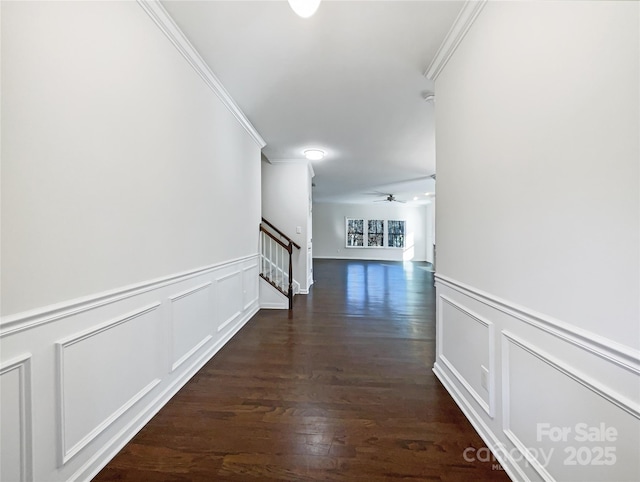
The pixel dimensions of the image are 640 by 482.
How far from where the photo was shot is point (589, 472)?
38.5 inches

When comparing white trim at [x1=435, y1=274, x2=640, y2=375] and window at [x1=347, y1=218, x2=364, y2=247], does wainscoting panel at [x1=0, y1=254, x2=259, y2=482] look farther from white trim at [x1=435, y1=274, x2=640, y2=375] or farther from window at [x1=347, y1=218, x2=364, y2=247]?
window at [x1=347, y1=218, x2=364, y2=247]

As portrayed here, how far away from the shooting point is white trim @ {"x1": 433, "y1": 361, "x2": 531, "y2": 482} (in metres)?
1.32

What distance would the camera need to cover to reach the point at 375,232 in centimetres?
1247

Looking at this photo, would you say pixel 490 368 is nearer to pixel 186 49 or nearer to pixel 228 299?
pixel 228 299

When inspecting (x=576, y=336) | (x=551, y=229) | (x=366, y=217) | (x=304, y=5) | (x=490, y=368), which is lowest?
(x=490, y=368)

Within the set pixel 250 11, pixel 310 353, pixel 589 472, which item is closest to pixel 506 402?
pixel 589 472

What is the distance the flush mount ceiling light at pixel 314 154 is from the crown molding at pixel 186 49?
1553mm

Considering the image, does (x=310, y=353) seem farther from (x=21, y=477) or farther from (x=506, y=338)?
(x=21, y=477)

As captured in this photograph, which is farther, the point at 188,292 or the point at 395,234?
the point at 395,234

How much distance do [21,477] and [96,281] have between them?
0.76m

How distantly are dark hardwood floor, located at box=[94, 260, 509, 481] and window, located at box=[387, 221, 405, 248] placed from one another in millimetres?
9433

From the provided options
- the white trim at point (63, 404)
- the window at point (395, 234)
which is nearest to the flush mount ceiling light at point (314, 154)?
the white trim at point (63, 404)

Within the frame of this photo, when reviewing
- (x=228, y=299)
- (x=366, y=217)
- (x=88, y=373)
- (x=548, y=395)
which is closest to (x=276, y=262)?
(x=228, y=299)

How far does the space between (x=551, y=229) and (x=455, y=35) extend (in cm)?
152
